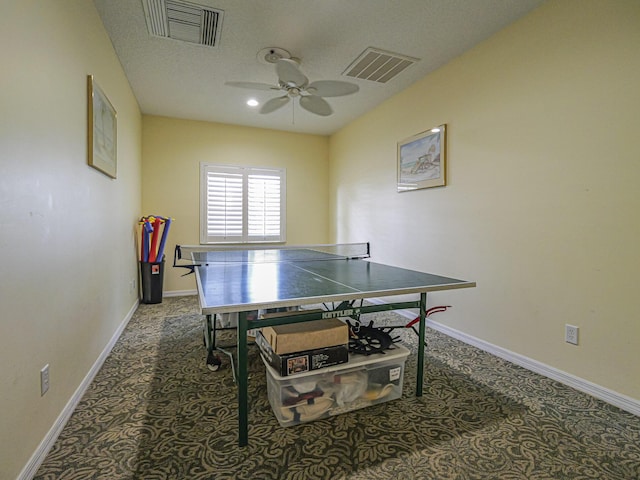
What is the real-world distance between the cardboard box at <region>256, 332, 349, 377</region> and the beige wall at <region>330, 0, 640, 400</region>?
5.58 ft

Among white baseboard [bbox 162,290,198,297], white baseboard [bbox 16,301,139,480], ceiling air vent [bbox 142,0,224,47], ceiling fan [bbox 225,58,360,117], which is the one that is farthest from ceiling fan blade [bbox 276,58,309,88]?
white baseboard [bbox 162,290,198,297]

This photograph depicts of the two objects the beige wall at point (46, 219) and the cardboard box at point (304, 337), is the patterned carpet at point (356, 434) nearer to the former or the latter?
the beige wall at point (46, 219)

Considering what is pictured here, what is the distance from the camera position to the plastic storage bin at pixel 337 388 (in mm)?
1709

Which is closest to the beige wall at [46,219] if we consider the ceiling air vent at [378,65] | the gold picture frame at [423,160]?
the ceiling air vent at [378,65]

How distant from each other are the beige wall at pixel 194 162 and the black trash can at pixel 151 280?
0.53m

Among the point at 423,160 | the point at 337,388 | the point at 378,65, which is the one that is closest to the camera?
the point at 337,388

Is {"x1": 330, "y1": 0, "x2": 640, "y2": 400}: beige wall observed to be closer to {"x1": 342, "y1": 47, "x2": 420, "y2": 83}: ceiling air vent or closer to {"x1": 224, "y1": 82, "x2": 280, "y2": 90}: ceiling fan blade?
{"x1": 342, "y1": 47, "x2": 420, "y2": 83}: ceiling air vent

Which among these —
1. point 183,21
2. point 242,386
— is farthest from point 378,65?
point 242,386

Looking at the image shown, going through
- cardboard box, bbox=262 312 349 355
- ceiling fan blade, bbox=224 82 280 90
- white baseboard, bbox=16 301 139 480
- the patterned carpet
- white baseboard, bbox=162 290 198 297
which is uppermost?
ceiling fan blade, bbox=224 82 280 90

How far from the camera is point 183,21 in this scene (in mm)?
2514

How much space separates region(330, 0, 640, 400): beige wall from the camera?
194 centimetres

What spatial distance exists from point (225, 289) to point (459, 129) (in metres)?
2.73

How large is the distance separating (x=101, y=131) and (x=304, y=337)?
2.29 metres

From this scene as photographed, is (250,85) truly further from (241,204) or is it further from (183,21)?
(241,204)
